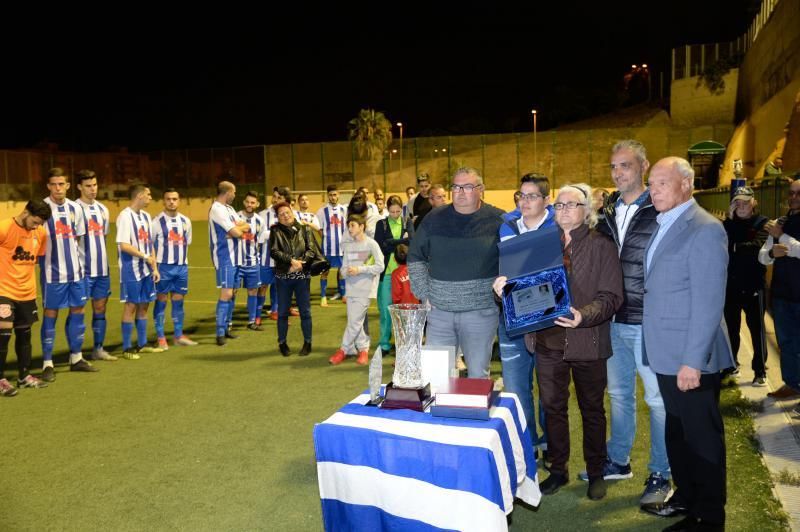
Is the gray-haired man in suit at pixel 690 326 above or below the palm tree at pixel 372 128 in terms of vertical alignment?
below

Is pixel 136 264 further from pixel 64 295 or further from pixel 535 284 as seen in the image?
pixel 535 284

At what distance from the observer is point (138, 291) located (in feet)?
24.8

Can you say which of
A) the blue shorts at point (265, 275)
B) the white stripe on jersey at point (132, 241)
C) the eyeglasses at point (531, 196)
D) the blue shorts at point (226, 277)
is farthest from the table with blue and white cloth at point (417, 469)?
the blue shorts at point (265, 275)

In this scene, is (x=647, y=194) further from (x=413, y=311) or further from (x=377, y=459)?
(x=377, y=459)

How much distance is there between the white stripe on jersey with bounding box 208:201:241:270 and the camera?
8648 mm

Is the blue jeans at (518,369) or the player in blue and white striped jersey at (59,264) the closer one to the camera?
the blue jeans at (518,369)

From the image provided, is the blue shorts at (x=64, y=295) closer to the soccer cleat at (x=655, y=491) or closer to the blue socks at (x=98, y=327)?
the blue socks at (x=98, y=327)

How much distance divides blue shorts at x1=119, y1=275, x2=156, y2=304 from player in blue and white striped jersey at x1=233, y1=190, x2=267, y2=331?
1.42 m

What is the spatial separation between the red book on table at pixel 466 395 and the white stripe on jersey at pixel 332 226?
28.4ft

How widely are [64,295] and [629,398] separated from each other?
5981 millimetres

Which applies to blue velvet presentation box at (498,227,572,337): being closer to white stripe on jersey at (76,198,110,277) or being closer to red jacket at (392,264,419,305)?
red jacket at (392,264,419,305)

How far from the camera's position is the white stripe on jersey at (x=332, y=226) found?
11516 millimetres

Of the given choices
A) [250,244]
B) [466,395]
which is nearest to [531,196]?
[466,395]

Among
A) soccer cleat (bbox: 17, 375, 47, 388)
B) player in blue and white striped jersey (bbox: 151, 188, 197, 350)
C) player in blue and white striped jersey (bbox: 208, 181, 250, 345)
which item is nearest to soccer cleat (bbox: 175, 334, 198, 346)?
player in blue and white striped jersey (bbox: 151, 188, 197, 350)
